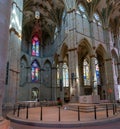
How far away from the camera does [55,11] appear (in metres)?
25.1

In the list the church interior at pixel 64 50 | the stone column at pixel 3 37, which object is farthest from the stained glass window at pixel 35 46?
the stone column at pixel 3 37

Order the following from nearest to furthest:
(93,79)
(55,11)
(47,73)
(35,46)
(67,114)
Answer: (67,114) < (93,79) < (55,11) < (47,73) < (35,46)

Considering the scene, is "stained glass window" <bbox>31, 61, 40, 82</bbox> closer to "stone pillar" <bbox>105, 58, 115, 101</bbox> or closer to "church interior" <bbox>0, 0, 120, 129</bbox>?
"church interior" <bbox>0, 0, 120, 129</bbox>

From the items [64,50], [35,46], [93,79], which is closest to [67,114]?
[93,79]

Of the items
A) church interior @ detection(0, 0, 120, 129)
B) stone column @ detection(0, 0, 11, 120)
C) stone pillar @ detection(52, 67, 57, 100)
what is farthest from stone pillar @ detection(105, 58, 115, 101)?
stone column @ detection(0, 0, 11, 120)

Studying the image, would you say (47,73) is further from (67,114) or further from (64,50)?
(67,114)

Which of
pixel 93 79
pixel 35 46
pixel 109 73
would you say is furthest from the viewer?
pixel 35 46

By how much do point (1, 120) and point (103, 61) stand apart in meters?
23.8

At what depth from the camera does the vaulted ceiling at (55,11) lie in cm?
2376

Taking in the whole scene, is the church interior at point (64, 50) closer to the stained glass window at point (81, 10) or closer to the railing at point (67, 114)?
the stained glass window at point (81, 10)

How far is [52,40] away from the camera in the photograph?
1169 inches

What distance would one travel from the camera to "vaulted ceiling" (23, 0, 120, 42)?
23763 mm

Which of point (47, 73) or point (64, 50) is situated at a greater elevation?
point (64, 50)

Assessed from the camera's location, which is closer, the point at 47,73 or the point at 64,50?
the point at 64,50
